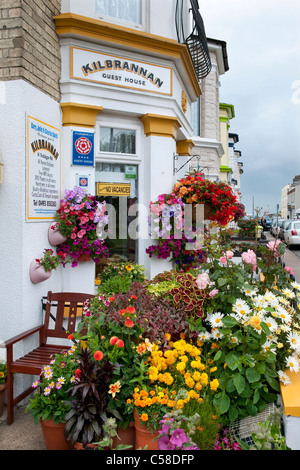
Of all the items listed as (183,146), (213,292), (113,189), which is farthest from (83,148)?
(183,146)

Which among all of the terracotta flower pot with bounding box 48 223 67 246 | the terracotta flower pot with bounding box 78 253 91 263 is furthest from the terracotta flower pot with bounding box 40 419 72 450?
the terracotta flower pot with bounding box 78 253 91 263

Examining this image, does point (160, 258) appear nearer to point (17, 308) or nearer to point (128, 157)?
point (128, 157)

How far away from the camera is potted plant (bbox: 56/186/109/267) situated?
4.71 metres

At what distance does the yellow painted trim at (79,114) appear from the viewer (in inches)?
196

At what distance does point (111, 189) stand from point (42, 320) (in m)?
2.15

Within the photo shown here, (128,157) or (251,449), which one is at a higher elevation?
(128,157)

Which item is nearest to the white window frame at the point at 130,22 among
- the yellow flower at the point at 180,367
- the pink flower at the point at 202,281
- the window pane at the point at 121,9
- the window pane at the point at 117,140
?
the window pane at the point at 121,9

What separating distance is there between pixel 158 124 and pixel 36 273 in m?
2.93

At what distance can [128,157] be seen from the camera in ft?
18.8

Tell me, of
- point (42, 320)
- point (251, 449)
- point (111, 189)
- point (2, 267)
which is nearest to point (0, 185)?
point (2, 267)

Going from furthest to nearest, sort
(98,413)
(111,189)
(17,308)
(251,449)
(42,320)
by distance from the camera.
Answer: (111,189), (42,320), (17,308), (98,413), (251,449)

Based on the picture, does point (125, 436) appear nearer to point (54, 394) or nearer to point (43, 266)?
point (54, 394)

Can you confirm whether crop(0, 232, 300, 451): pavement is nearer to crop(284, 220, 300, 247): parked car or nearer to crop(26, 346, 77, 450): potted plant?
crop(26, 346, 77, 450): potted plant

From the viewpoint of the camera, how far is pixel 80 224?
4.77 meters
